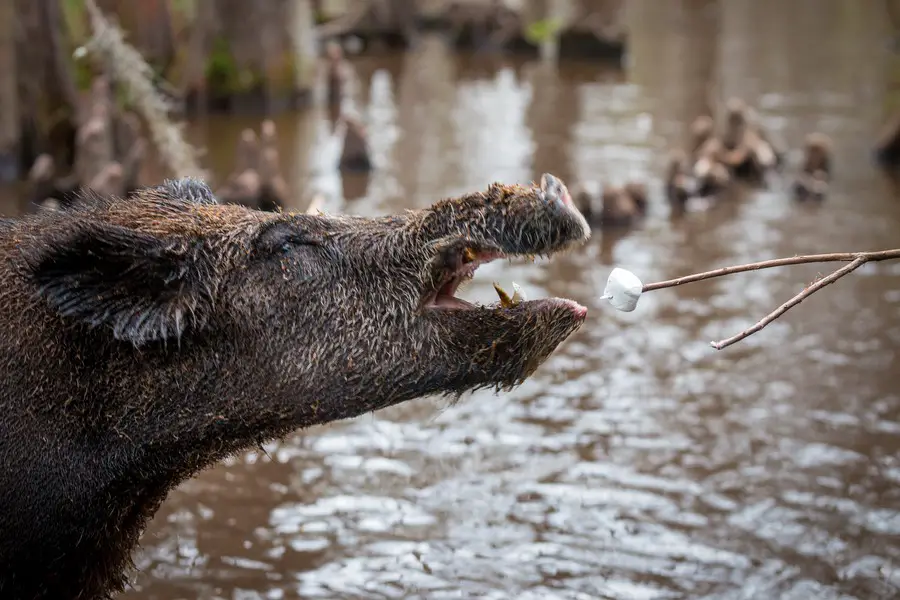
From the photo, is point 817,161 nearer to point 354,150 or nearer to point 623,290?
point 354,150

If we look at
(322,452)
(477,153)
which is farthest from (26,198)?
(322,452)

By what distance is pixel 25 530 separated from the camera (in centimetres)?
409

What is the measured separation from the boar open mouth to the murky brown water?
59 cm

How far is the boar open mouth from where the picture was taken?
4180mm

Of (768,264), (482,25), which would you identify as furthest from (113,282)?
(482,25)

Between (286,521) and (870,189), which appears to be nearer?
(286,521)

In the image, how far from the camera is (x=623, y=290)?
13.9 ft

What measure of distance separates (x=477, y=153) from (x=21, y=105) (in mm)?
5885

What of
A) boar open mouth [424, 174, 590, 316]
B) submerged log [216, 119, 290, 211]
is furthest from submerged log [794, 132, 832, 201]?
boar open mouth [424, 174, 590, 316]

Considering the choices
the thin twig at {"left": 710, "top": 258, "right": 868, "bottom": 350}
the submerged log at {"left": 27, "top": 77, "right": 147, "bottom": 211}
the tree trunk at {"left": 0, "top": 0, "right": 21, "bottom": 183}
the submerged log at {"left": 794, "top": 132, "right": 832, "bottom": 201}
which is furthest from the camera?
the submerged log at {"left": 794, "top": 132, "right": 832, "bottom": 201}

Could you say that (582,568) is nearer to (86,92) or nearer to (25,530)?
(25,530)

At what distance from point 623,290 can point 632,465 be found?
11.7ft

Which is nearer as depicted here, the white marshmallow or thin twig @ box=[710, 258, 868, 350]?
thin twig @ box=[710, 258, 868, 350]

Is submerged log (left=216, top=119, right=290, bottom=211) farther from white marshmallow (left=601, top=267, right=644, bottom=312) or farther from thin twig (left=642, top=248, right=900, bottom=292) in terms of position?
thin twig (left=642, top=248, right=900, bottom=292)
